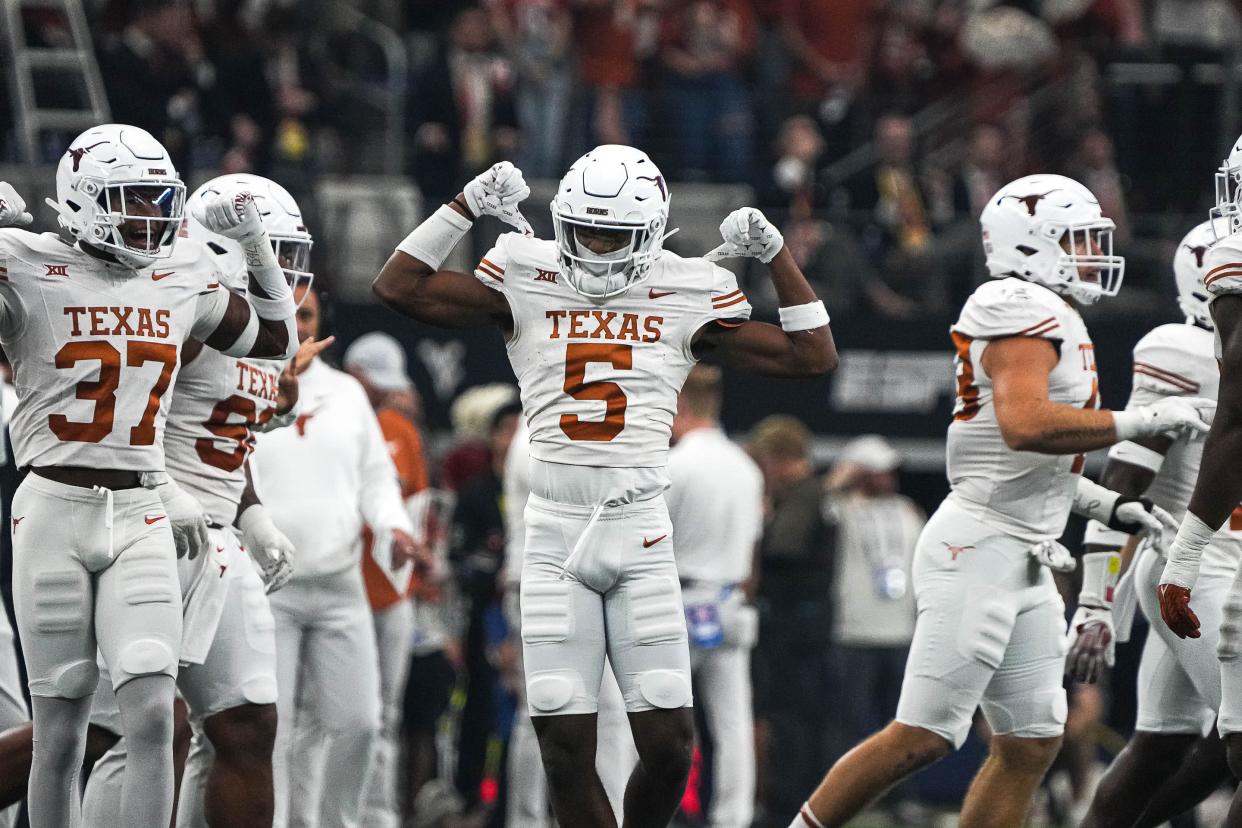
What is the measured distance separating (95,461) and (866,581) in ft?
19.8

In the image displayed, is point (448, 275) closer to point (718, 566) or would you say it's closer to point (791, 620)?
point (718, 566)

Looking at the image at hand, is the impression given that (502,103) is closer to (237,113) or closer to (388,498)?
(237,113)

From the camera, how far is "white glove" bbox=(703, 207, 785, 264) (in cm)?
534

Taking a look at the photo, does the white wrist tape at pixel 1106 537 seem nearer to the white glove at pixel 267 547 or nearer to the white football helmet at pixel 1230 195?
the white football helmet at pixel 1230 195

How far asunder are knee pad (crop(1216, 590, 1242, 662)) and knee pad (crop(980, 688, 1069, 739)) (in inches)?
29.8

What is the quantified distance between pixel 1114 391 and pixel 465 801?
4093 mm

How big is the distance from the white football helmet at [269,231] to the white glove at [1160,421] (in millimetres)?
2544

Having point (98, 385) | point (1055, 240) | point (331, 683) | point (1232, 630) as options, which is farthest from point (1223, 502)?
point (331, 683)

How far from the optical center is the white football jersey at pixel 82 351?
511 centimetres

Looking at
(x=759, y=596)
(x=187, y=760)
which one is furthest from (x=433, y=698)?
(x=187, y=760)

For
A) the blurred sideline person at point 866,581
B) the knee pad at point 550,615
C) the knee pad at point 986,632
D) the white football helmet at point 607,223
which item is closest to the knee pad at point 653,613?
the knee pad at point 550,615

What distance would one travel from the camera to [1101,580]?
5984 mm

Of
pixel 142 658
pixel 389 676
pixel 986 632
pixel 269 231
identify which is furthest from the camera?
pixel 389 676

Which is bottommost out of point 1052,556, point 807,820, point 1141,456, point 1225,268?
point 807,820
